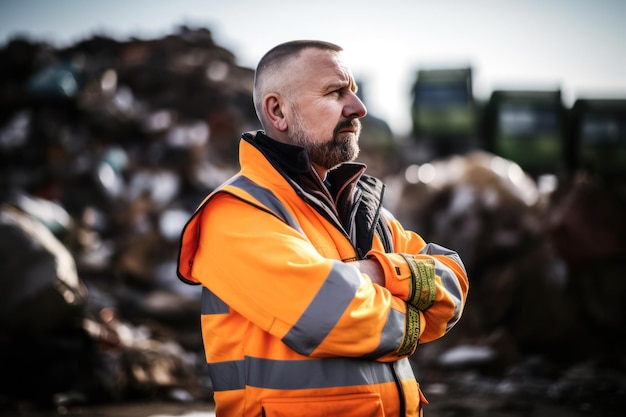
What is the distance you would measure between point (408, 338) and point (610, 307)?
192 inches

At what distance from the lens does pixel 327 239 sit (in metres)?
1.69

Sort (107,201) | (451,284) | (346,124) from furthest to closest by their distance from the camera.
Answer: (107,201) < (346,124) < (451,284)

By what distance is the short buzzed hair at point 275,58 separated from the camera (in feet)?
5.80

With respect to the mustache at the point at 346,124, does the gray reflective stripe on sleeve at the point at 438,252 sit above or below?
below

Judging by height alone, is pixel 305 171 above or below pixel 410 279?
above

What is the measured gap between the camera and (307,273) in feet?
4.81

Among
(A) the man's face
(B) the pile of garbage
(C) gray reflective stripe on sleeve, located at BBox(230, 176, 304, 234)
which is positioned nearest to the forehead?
(A) the man's face

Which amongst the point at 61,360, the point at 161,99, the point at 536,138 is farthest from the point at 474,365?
the point at 161,99

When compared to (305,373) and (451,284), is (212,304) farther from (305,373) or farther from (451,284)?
(451,284)

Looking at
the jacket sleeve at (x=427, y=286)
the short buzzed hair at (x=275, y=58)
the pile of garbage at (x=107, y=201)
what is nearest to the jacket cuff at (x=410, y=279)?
the jacket sleeve at (x=427, y=286)

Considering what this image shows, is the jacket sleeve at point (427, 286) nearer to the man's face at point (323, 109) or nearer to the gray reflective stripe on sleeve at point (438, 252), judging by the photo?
the gray reflective stripe on sleeve at point (438, 252)

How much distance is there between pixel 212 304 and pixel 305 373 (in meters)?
0.34

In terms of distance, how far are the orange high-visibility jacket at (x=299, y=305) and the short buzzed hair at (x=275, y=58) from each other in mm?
240

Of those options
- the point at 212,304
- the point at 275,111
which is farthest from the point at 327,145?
the point at 212,304
